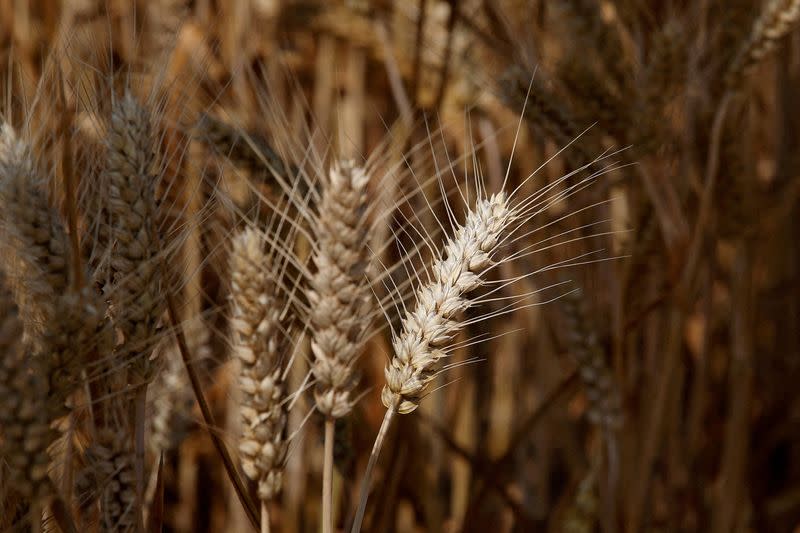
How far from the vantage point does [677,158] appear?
40.5 inches

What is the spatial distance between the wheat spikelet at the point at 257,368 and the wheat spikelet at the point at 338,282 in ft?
0.11

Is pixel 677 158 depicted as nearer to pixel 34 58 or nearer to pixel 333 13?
pixel 333 13

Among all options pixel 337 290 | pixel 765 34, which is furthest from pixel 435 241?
pixel 337 290

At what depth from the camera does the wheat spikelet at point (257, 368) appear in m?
0.53

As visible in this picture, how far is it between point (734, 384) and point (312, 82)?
109cm

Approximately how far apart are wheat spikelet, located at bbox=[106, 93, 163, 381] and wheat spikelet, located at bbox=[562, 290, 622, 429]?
43 cm

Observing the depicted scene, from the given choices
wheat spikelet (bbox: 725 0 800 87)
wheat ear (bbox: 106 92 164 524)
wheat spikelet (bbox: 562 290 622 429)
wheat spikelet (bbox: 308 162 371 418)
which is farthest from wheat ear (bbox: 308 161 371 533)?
wheat spikelet (bbox: 725 0 800 87)

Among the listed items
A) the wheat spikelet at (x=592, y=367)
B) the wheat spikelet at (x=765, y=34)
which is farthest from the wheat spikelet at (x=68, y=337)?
the wheat spikelet at (x=765, y=34)

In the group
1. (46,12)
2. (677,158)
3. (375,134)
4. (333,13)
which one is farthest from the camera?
(375,134)

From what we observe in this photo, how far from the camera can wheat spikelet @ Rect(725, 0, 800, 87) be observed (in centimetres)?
79

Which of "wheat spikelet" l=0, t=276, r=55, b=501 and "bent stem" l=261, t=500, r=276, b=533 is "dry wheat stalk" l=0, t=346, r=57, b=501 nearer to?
"wheat spikelet" l=0, t=276, r=55, b=501

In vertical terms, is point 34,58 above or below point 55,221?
above

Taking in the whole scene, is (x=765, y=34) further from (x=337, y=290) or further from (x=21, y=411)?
(x=21, y=411)

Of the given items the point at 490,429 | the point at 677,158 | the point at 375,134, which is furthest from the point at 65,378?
the point at 375,134
